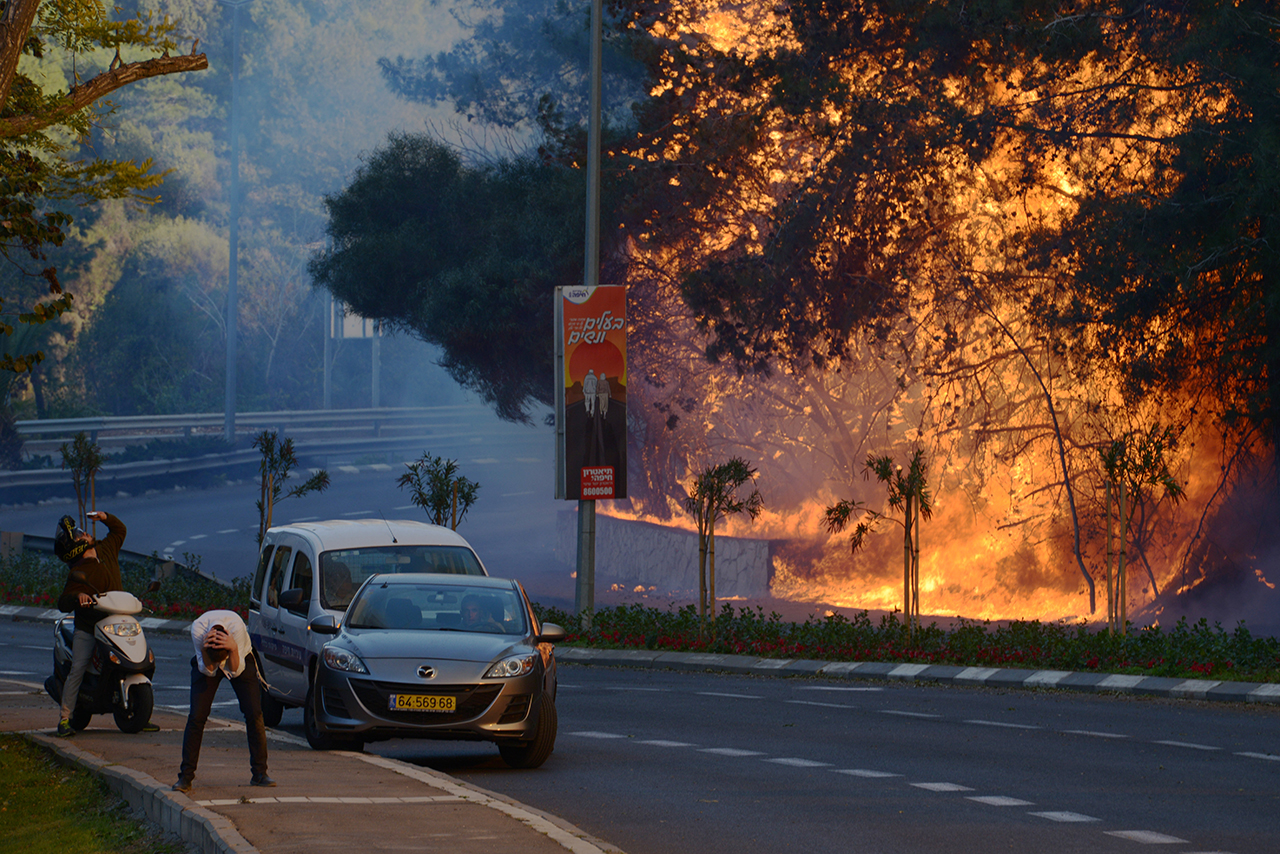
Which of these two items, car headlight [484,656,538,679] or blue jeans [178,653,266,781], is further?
car headlight [484,656,538,679]

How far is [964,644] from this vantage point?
67.7ft

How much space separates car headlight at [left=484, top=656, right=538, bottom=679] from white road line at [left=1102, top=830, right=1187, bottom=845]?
4349 millimetres

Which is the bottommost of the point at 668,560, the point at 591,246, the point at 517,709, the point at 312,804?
the point at 312,804

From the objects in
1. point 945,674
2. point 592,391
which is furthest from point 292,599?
point 592,391

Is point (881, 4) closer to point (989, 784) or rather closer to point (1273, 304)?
point (1273, 304)

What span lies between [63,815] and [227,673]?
1.25m

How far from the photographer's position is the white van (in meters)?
13.9

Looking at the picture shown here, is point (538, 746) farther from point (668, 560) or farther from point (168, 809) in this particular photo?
point (668, 560)

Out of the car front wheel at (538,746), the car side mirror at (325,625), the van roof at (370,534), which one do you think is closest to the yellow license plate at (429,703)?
the car front wheel at (538,746)

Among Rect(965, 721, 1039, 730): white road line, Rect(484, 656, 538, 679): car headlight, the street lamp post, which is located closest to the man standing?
Rect(484, 656, 538, 679): car headlight

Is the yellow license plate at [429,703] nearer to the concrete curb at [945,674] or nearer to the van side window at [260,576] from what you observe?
the van side window at [260,576]

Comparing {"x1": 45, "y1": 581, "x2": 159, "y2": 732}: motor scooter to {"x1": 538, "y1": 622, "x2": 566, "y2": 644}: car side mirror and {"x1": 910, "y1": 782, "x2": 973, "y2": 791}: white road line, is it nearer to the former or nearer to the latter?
{"x1": 538, "y1": 622, "x2": 566, "y2": 644}: car side mirror

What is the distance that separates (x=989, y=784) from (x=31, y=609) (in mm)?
22783

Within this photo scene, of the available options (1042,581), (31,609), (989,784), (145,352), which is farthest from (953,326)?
(145,352)
